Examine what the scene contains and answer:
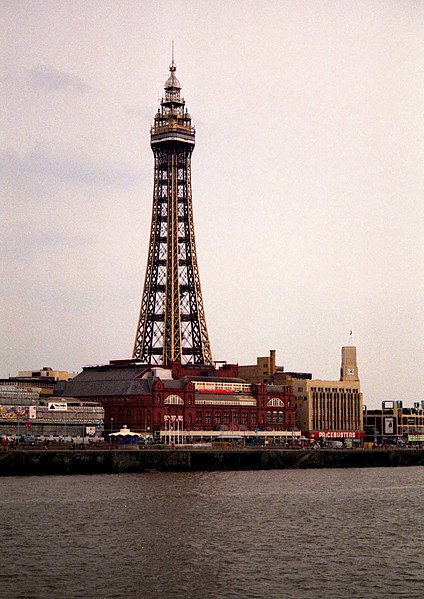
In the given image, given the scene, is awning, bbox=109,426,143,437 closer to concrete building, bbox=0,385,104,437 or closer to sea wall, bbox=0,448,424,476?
concrete building, bbox=0,385,104,437

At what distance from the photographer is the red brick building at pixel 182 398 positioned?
145375 millimetres

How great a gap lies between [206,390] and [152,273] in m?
24.7

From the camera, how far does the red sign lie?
169962 mm

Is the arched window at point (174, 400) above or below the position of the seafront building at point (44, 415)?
above

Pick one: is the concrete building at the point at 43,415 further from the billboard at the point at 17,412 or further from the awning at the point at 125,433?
the awning at the point at 125,433

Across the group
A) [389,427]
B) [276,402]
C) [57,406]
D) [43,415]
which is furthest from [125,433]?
[389,427]

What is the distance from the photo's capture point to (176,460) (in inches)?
4651

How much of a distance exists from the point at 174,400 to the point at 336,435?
35.2 meters

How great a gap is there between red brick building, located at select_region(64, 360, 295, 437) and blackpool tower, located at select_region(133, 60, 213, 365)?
300 inches

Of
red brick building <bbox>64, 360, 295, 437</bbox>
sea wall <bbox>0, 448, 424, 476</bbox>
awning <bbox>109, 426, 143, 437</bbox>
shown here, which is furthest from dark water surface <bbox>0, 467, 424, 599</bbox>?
red brick building <bbox>64, 360, 295, 437</bbox>

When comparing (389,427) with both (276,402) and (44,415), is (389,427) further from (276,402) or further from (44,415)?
(44,415)

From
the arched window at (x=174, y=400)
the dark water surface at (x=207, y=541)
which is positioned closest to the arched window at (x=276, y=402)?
the arched window at (x=174, y=400)

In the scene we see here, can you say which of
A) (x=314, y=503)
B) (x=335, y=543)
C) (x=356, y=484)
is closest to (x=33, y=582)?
(x=335, y=543)

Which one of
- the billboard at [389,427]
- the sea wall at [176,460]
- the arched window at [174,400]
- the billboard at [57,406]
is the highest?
the arched window at [174,400]
